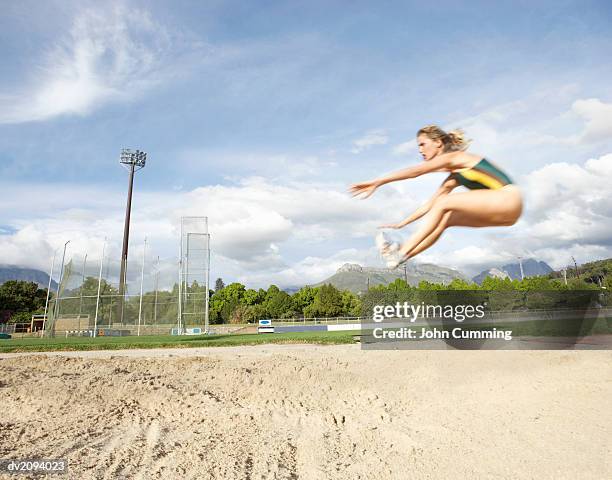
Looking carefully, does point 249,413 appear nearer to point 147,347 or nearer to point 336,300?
point 147,347

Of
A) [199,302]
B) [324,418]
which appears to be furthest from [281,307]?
[324,418]

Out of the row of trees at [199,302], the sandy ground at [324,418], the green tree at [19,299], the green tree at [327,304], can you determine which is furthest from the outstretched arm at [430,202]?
the green tree at [19,299]

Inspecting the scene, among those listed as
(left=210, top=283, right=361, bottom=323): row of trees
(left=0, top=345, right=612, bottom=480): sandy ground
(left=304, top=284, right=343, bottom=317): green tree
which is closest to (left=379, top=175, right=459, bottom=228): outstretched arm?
(left=0, top=345, right=612, bottom=480): sandy ground

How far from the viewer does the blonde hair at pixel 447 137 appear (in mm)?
2777

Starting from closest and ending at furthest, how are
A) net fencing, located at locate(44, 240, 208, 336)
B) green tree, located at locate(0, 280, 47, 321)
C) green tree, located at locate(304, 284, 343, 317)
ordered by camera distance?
net fencing, located at locate(44, 240, 208, 336), green tree, located at locate(304, 284, 343, 317), green tree, located at locate(0, 280, 47, 321)

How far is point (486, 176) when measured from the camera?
Answer: 2453 millimetres

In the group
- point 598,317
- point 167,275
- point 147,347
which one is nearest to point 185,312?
point 167,275

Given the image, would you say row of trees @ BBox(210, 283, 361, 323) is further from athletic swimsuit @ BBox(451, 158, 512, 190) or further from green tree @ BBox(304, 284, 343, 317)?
athletic swimsuit @ BBox(451, 158, 512, 190)

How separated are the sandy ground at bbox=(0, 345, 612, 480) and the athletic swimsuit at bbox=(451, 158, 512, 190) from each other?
4305mm

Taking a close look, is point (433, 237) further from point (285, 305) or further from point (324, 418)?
point (285, 305)

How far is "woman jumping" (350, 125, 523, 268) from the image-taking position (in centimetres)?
241

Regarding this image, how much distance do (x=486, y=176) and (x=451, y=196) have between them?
23cm

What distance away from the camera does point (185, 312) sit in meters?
35.4

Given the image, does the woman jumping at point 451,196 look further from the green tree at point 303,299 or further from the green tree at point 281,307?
the green tree at point 303,299
